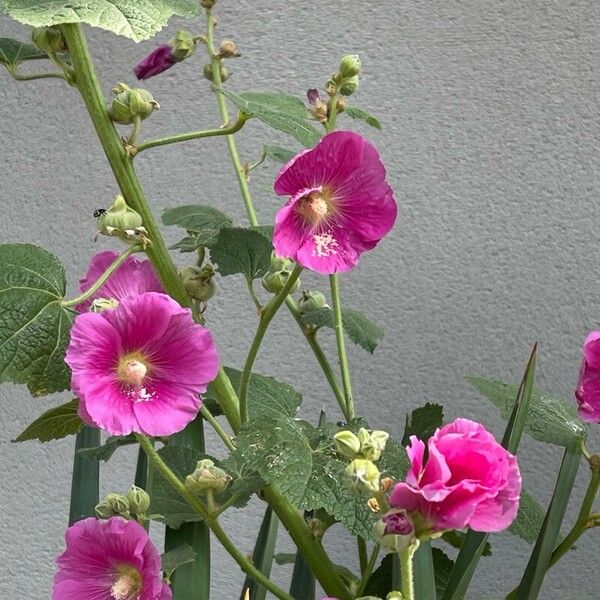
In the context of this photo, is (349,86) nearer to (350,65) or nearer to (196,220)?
(350,65)

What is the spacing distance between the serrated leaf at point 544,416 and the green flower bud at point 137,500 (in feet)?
0.67

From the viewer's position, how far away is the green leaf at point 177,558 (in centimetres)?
45

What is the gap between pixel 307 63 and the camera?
39.3 inches

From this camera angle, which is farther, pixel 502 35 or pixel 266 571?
pixel 502 35

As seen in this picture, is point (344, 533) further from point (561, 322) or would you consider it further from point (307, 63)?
point (307, 63)

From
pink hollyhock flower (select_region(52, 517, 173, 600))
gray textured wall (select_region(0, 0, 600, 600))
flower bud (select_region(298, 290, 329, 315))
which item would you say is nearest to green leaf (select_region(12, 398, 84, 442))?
pink hollyhock flower (select_region(52, 517, 173, 600))

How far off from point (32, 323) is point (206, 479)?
10cm

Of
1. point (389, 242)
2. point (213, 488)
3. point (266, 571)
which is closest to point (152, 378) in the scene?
point (213, 488)

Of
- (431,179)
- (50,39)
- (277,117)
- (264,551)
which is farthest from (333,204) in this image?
(431,179)

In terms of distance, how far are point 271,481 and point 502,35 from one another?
0.67m

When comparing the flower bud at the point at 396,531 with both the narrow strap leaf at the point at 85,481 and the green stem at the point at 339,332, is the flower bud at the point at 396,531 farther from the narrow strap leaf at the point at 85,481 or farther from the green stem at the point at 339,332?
the narrow strap leaf at the point at 85,481

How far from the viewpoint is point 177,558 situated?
0.47 meters

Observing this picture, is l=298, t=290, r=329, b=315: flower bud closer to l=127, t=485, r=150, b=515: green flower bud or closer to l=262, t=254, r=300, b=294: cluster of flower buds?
l=262, t=254, r=300, b=294: cluster of flower buds

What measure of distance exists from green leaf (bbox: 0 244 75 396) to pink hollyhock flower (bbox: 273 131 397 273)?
0.10 metres
